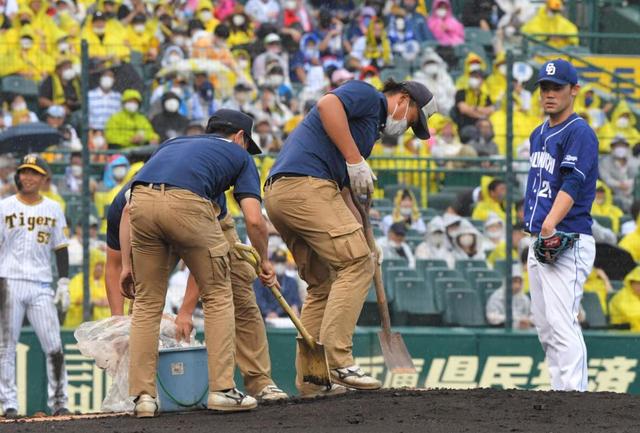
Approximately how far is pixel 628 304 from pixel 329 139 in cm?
558

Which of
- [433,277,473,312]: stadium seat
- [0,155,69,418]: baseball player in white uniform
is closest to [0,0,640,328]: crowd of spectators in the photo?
[433,277,473,312]: stadium seat

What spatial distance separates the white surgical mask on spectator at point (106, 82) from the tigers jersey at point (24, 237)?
2.21 m

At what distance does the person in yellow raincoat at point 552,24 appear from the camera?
17.8 metres

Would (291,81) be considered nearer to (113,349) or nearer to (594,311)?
(594,311)

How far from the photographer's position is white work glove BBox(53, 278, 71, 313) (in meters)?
10.3

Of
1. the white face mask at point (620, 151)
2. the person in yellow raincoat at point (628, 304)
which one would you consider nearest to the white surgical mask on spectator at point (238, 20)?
the white face mask at point (620, 151)

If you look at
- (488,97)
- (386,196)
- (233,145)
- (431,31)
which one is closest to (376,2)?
(431,31)

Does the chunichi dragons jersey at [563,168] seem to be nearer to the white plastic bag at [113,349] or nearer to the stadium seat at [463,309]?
the white plastic bag at [113,349]

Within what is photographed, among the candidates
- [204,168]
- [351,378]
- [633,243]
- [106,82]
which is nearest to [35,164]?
[106,82]

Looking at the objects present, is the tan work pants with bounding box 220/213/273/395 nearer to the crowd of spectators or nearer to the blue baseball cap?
the blue baseball cap

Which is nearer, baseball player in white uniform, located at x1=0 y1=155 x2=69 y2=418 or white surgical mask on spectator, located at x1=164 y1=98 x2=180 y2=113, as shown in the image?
baseball player in white uniform, located at x1=0 y1=155 x2=69 y2=418

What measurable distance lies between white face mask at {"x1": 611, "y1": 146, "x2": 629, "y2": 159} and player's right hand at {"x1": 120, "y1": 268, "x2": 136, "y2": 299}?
263 inches

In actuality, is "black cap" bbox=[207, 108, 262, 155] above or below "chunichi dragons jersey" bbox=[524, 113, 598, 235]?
above

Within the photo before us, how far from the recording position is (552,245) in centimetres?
735
